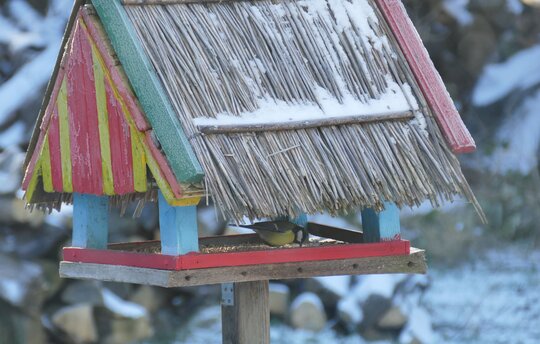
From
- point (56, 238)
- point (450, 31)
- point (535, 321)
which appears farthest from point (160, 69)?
point (450, 31)

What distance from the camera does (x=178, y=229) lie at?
A: 3510 millimetres

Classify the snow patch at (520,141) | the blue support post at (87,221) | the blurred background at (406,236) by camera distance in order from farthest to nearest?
the snow patch at (520,141) → the blurred background at (406,236) → the blue support post at (87,221)

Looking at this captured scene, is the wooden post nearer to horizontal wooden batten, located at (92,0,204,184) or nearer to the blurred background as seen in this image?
horizontal wooden batten, located at (92,0,204,184)

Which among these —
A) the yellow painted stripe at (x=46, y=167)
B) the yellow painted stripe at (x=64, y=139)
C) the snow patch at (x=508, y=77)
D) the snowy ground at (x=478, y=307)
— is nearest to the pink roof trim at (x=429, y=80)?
the yellow painted stripe at (x=64, y=139)

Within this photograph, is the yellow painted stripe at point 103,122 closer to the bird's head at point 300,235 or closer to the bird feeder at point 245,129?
the bird feeder at point 245,129

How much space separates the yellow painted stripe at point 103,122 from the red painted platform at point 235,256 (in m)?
0.26

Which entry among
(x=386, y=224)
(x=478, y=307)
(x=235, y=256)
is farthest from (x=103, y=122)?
(x=478, y=307)

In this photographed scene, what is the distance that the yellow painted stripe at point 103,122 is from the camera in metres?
3.66

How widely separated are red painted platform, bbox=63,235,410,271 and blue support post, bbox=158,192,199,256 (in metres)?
0.03

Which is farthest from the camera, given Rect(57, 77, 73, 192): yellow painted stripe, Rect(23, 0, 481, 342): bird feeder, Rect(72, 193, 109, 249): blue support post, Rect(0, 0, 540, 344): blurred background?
Rect(0, 0, 540, 344): blurred background

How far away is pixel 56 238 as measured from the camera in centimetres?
789

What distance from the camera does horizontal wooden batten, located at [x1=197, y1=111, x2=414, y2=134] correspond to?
345 cm

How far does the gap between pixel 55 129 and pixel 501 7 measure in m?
8.00

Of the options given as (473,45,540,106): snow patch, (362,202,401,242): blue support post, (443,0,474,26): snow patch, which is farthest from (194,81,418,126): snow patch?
(443,0,474,26): snow patch
